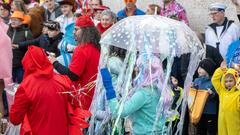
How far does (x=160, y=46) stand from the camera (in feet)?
21.5

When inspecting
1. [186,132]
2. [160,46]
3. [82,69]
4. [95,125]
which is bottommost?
[186,132]

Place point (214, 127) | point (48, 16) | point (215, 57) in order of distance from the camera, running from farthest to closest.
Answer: point (48, 16) < point (215, 57) < point (214, 127)

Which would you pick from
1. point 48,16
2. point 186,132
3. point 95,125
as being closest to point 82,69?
point 95,125

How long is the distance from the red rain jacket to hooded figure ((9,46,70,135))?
103cm

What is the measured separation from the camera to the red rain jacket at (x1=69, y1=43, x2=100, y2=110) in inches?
309

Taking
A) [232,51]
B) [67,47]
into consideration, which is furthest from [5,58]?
[232,51]

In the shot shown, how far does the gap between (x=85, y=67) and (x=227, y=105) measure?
1.85 m

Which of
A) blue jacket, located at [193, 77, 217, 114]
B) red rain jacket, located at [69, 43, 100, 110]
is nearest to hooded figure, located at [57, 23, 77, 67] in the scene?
red rain jacket, located at [69, 43, 100, 110]

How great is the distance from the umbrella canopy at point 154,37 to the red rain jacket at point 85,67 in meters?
1.16

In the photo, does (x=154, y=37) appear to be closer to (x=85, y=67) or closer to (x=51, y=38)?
(x=85, y=67)

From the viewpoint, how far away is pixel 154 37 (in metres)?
6.58

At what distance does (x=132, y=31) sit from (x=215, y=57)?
9.90 ft

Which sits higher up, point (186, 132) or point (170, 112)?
point (170, 112)

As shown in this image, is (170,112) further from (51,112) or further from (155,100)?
(51,112)
